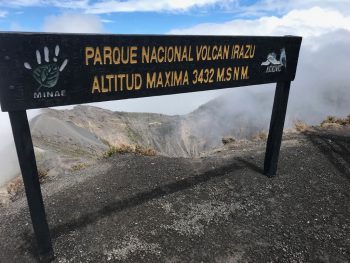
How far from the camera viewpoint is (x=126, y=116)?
3605 inches

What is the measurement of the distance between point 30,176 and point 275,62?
5060 mm

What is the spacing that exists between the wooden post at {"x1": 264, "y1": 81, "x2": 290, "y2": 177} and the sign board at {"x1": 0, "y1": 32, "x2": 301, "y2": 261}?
33.5 inches

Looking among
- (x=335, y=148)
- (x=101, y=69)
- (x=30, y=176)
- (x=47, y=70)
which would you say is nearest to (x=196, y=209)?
(x=30, y=176)

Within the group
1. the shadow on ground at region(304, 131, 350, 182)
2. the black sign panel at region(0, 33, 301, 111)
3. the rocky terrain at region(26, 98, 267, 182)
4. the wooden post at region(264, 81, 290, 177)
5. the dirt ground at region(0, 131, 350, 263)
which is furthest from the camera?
the rocky terrain at region(26, 98, 267, 182)

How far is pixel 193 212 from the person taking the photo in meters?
6.64

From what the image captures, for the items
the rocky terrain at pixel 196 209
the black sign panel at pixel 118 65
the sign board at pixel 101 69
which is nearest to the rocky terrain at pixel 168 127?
the rocky terrain at pixel 196 209

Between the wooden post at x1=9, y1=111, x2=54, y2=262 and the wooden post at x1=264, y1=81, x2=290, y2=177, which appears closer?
the wooden post at x1=9, y1=111, x2=54, y2=262

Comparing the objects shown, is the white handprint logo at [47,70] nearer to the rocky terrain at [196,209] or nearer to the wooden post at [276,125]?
the rocky terrain at [196,209]

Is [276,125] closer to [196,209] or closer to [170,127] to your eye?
[196,209]

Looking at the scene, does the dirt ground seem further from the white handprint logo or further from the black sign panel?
the white handprint logo

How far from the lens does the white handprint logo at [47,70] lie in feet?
14.1

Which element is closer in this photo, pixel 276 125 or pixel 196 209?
pixel 196 209

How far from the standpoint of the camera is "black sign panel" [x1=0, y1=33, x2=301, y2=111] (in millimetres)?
4223

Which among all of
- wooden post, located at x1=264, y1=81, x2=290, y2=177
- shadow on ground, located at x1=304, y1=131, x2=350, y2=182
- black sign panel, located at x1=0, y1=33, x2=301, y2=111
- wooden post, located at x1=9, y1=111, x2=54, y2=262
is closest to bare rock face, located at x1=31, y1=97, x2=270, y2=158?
shadow on ground, located at x1=304, y1=131, x2=350, y2=182
